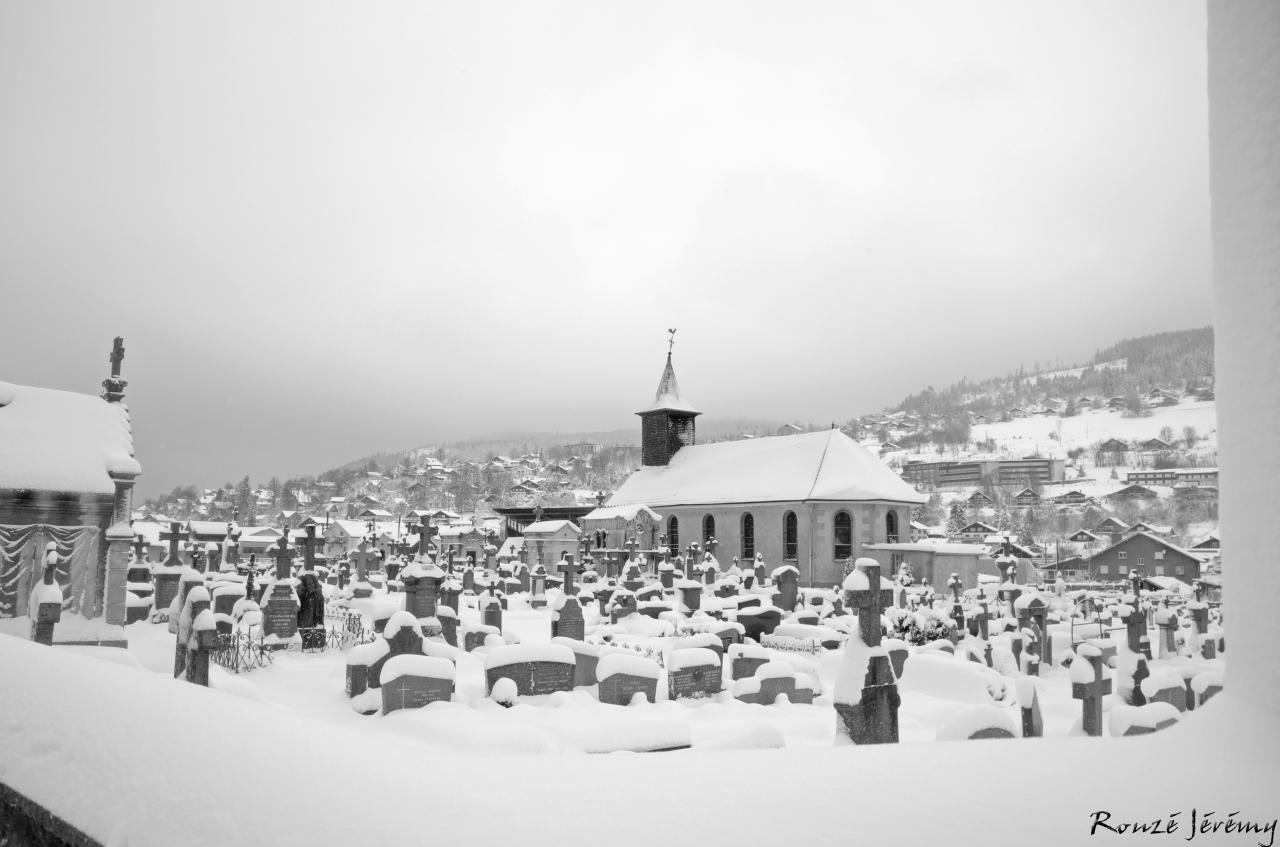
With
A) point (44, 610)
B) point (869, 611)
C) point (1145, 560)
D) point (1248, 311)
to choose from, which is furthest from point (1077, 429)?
point (44, 610)

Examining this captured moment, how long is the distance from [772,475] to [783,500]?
8.52 feet

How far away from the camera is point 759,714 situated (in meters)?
10.0

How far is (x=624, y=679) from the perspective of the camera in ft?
34.0

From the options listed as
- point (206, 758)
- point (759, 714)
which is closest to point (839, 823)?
point (206, 758)

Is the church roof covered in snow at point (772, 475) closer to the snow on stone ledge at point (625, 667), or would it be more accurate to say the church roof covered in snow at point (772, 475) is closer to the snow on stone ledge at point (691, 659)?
the snow on stone ledge at point (691, 659)

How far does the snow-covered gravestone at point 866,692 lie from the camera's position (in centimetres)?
638

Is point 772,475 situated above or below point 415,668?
above

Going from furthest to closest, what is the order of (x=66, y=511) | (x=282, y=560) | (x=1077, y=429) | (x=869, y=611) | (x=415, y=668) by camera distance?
Answer: (x=1077, y=429) < (x=282, y=560) < (x=66, y=511) < (x=415, y=668) < (x=869, y=611)

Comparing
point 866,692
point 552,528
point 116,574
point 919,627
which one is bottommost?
point 552,528

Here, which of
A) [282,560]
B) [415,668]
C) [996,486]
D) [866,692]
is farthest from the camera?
[996,486]

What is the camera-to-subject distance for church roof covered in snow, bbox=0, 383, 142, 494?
12141 millimetres

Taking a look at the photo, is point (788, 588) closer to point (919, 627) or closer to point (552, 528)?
point (919, 627)

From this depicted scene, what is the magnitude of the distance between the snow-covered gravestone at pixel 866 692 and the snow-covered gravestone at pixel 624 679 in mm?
4423

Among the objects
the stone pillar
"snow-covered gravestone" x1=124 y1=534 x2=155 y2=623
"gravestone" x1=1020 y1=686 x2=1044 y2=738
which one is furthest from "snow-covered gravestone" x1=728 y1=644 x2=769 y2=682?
"snow-covered gravestone" x1=124 y1=534 x2=155 y2=623
